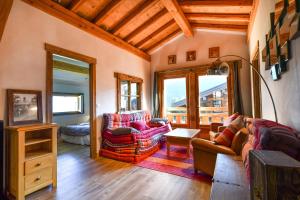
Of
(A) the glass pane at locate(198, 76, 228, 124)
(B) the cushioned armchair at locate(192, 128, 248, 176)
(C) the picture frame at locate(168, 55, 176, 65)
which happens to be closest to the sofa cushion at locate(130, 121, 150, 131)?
(B) the cushioned armchair at locate(192, 128, 248, 176)

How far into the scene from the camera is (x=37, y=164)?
7.00ft

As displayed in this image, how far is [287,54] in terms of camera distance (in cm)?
138

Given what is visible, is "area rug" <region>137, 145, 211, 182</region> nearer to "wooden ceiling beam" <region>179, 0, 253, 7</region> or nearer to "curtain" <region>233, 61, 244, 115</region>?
"curtain" <region>233, 61, 244, 115</region>

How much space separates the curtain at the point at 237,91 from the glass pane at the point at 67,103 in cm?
588

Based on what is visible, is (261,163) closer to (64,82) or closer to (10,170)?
(10,170)

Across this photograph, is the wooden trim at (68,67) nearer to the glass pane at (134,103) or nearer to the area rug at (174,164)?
the glass pane at (134,103)

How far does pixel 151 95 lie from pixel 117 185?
383cm

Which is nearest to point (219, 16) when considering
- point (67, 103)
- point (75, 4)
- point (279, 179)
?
point (75, 4)

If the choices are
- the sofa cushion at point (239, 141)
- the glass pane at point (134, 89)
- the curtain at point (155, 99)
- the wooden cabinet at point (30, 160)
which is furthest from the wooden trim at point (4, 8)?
the curtain at point (155, 99)

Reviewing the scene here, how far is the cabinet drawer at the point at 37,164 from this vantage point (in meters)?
2.03

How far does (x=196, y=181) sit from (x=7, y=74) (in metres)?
3.11

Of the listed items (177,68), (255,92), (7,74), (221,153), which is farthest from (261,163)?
(177,68)

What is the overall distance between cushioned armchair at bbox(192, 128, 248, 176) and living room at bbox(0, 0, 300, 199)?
0.06ft

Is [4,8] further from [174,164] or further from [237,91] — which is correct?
[237,91]
